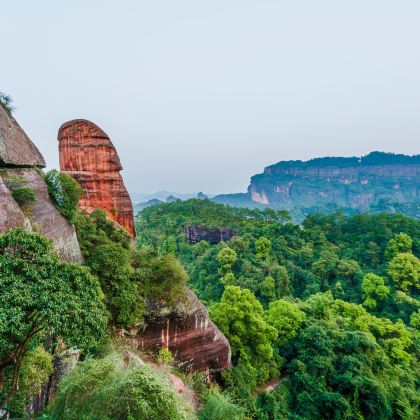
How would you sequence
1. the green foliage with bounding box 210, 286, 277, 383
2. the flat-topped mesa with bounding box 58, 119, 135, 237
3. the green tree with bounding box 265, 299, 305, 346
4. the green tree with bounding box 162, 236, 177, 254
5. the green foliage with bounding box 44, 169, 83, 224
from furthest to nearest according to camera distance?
the green tree with bounding box 162, 236, 177, 254 < the green tree with bounding box 265, 299, 305, 346 < the flat-topped mesa with bounding box 58, 119, 135, 237 < the green foliage with bounding box 210, 286, 277, 383 < the green foliage with bounding box 44, 169, 83, 224

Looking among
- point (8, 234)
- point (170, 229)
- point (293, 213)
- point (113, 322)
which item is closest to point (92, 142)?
point (113, 322)

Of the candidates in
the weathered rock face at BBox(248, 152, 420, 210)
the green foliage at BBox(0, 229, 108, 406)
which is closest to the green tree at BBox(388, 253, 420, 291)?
the green foliage at BBox(0, 229, 108, 406)

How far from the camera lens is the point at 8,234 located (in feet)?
21.2

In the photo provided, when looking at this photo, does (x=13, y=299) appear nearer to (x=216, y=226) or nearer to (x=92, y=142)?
(x=92, y=142)

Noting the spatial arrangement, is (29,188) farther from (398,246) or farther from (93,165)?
(398,246)

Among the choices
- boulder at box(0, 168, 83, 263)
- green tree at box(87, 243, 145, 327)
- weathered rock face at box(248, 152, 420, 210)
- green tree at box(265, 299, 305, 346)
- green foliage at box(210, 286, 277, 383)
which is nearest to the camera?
boulder at box(0, 168, 83, 263)

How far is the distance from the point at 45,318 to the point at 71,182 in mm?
9384

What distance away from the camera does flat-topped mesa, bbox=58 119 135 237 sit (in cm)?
1769

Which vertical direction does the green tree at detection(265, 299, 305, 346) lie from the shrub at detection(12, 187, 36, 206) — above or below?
below

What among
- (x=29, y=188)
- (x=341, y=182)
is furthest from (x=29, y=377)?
(x=341, y=182)

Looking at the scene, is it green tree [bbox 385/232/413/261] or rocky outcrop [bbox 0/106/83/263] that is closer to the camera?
rocky outcrop [bbox 0/106/83/263]

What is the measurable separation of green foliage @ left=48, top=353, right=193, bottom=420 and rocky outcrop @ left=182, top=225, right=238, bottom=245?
134 feet

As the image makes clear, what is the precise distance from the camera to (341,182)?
174 m

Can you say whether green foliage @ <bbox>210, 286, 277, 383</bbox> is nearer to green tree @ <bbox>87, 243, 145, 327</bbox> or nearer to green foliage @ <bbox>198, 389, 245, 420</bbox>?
green foliage @ <bbox>198, 389, 245, 420</bbox>
